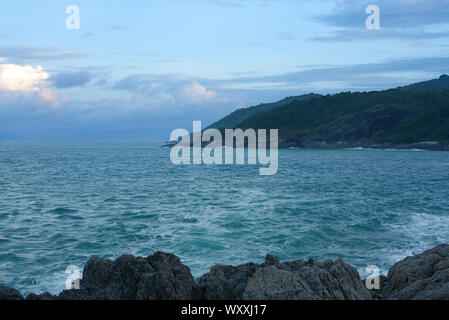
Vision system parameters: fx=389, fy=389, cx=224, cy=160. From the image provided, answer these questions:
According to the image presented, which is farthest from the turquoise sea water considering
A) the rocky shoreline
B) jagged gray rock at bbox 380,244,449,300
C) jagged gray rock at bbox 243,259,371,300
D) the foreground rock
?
jagged gray rock at bbox 243,259,371,300

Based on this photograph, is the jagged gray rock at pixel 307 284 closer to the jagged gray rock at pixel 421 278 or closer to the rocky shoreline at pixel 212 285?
the rocky shoreline at pixel 212 285

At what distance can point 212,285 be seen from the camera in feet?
31.9

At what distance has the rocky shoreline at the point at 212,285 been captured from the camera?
904cm

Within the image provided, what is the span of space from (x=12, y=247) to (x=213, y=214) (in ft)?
46.2

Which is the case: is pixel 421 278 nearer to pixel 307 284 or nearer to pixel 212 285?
pixel 307 284

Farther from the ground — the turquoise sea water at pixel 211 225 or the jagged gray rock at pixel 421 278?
the jagged gray rock at pixel 421 278

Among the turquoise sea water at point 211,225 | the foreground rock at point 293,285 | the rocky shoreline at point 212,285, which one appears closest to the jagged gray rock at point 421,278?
the rocky shoreline at point 212,285

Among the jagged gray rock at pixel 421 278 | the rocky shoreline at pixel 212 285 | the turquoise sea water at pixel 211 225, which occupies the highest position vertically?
the rocky shoreline at pixel 212 285

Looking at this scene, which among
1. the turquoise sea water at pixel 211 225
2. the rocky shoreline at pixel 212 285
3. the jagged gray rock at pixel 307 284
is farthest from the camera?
the turquoise sea water at pixel 211 225

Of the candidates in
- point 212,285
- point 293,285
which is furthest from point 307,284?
→ point 212,285

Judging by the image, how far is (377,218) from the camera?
1120 inches
